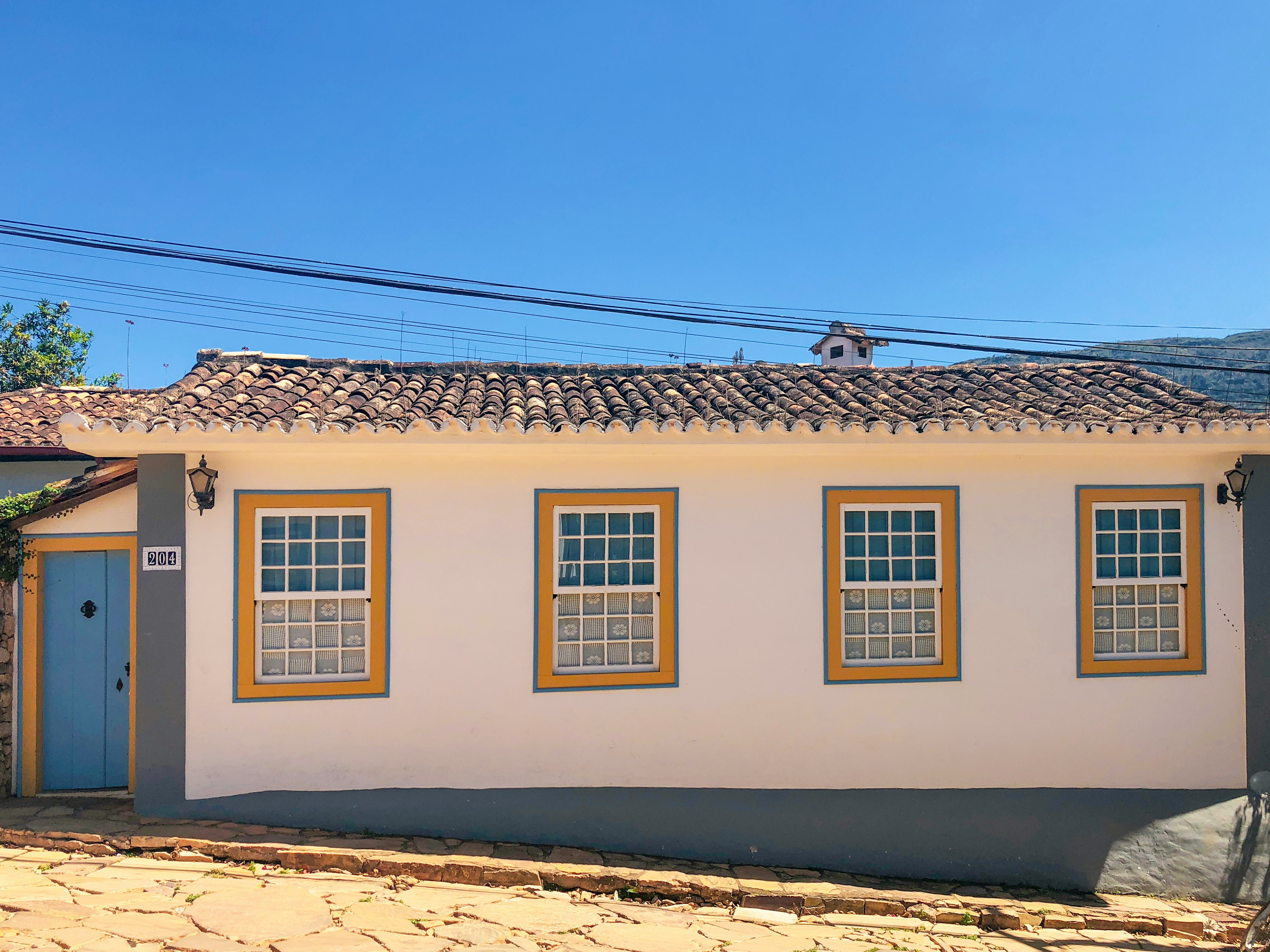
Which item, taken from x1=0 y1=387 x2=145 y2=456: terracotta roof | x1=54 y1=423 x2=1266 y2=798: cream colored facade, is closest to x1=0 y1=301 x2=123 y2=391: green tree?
x1=0 y1=387 x2=145 y2=456: terracotta roof

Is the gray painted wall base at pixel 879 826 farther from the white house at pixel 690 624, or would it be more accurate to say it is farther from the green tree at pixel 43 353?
the green tree at pixel 43 353

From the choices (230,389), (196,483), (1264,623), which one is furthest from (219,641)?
(1264,623)

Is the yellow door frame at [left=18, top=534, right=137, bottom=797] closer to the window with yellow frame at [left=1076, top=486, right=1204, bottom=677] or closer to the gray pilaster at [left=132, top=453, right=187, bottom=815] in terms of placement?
the gray pilaster at [left=132, top=453, right=187, bottom=815]

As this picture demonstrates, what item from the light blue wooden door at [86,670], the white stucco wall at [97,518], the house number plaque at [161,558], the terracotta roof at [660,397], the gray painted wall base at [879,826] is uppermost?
the terracotta roof at [660,397]

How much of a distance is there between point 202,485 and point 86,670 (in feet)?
7.95

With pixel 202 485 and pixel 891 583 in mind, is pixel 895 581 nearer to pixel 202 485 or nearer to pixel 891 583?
pixel 891 583

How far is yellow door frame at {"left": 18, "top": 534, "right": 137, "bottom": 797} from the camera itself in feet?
22.3

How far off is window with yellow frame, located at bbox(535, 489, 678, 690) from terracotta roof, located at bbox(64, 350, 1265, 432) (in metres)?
0.77

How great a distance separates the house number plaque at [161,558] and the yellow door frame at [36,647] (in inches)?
37.2

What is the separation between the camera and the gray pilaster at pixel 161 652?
19.8 ft

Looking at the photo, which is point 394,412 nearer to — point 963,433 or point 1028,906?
point 963,433

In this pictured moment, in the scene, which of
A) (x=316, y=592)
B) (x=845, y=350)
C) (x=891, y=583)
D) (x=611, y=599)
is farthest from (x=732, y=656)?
(x=845, y=350)

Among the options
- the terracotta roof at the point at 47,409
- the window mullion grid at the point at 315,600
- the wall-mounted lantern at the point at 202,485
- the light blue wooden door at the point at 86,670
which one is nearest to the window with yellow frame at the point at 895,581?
the window mullion grid at the point at 315,600

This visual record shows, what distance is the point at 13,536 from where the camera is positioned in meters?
6.75
